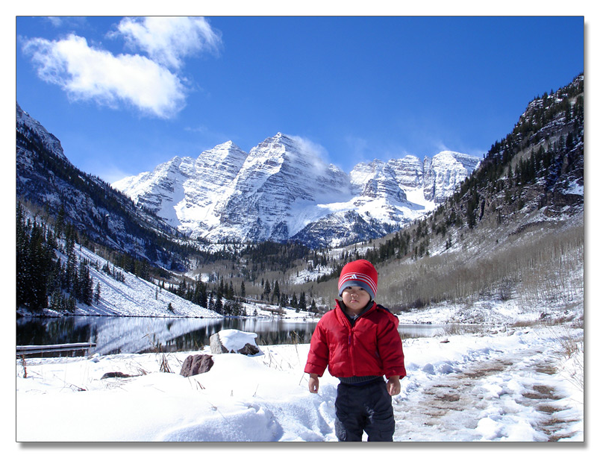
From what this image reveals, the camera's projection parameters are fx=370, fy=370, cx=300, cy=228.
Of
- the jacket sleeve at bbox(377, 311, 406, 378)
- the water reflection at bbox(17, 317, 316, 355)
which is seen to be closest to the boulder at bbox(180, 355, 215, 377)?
the water reflection at bbox(17, 317, 316, 355)

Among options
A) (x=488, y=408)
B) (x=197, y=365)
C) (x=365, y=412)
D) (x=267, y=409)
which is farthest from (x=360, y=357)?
(x=197, y=365)

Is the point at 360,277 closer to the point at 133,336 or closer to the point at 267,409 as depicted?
the point at 267,409

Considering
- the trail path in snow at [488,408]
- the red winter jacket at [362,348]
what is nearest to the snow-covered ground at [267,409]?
the trail path in snow at [488,408]

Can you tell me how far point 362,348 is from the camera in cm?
368

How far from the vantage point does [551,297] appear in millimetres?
54625

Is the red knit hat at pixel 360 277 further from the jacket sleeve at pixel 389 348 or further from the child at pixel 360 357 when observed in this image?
the jacket sleeve at pixel 389 348

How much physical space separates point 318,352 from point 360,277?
89 centimetres

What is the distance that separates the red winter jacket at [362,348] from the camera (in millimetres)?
3615

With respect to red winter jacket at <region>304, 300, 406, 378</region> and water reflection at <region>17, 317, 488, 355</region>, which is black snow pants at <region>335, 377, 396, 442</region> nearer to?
red winter jacket at <region>304, 300, 406, 378</region>

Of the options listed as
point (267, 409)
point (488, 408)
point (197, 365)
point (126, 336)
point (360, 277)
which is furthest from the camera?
point (126, 336)

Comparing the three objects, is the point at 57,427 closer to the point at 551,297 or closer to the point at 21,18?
the point at 21,18

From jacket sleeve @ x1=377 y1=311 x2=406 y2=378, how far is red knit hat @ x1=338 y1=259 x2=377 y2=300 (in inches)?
13.6

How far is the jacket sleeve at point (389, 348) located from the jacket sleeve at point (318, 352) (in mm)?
565
